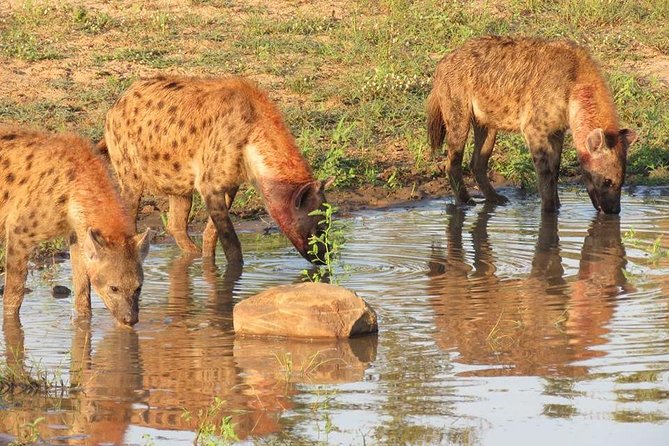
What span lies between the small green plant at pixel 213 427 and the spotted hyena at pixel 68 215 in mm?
1506

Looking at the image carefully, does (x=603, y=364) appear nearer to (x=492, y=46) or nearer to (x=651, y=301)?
(x=651, y=301)

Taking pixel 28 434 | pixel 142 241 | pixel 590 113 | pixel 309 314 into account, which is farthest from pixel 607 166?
pixel 28 434

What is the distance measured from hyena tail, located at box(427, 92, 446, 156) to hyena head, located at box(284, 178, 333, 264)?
2776 millimetres

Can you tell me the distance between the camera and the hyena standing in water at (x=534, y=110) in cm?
1001

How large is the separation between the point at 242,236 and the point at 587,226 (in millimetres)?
2305

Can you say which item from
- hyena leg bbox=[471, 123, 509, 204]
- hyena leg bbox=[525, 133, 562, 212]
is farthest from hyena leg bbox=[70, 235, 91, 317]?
hyena leg bbox=[471, 123, 509, 204]

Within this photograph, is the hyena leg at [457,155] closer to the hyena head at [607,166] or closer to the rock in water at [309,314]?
the hyena head at [607,166]

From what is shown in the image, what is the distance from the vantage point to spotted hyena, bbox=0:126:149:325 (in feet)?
22.0

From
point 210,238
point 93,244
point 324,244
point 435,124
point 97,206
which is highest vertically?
point 97,206

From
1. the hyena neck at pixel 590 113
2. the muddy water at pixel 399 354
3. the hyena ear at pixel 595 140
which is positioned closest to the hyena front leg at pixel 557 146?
the hyena neck at pixel 590 113

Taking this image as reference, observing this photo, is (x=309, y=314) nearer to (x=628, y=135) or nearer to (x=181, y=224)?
(x=181, y=224)

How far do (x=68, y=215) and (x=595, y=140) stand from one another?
429 cm

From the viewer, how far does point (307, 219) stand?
8273 mm

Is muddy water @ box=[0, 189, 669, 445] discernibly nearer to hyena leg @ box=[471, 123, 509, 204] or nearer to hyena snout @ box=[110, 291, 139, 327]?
hyena snout @ box=[110, 291, 139, 327]
